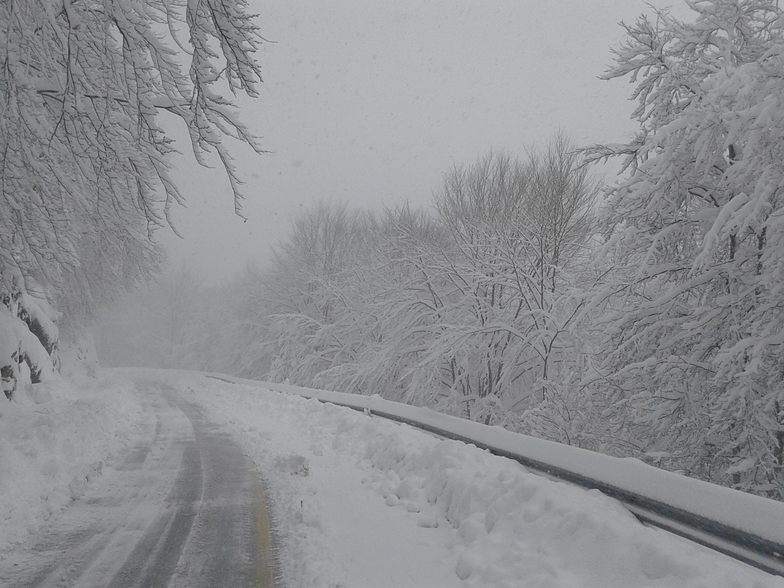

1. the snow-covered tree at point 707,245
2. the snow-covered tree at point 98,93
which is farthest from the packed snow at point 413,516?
the snow-covered tree at point 707,245

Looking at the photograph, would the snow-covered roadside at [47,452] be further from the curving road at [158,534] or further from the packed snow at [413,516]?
the curving road at [158,534]

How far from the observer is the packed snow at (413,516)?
145 inches

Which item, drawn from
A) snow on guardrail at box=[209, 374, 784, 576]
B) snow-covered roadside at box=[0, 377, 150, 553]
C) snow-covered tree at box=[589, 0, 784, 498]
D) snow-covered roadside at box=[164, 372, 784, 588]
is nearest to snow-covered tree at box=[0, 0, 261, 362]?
snow-covered roadside at box=[0, 377, 150, 553]

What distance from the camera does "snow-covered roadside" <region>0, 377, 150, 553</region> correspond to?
574 centimetres

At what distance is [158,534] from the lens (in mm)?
5301

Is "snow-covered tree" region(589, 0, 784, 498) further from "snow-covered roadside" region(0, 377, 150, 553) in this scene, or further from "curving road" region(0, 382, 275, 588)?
"snow-covered roadside" region(0, 377, 150, 553)

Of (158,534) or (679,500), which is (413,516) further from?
(679,500)

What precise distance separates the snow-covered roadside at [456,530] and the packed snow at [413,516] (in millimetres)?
13

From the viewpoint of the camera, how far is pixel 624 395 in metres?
9.87

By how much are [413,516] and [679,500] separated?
293 cm

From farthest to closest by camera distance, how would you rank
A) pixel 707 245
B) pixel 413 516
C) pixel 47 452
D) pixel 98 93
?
pixel 47 452
pixel 707 245
pixel 413 516
pixel 98 93

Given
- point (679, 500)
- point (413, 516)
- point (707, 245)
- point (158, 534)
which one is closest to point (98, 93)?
point (158, 534)

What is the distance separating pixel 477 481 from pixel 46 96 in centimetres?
656

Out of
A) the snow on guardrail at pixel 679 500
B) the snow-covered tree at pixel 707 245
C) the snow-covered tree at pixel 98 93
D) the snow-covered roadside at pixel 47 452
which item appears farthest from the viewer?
the snow-covered tree at pixel 707 245
